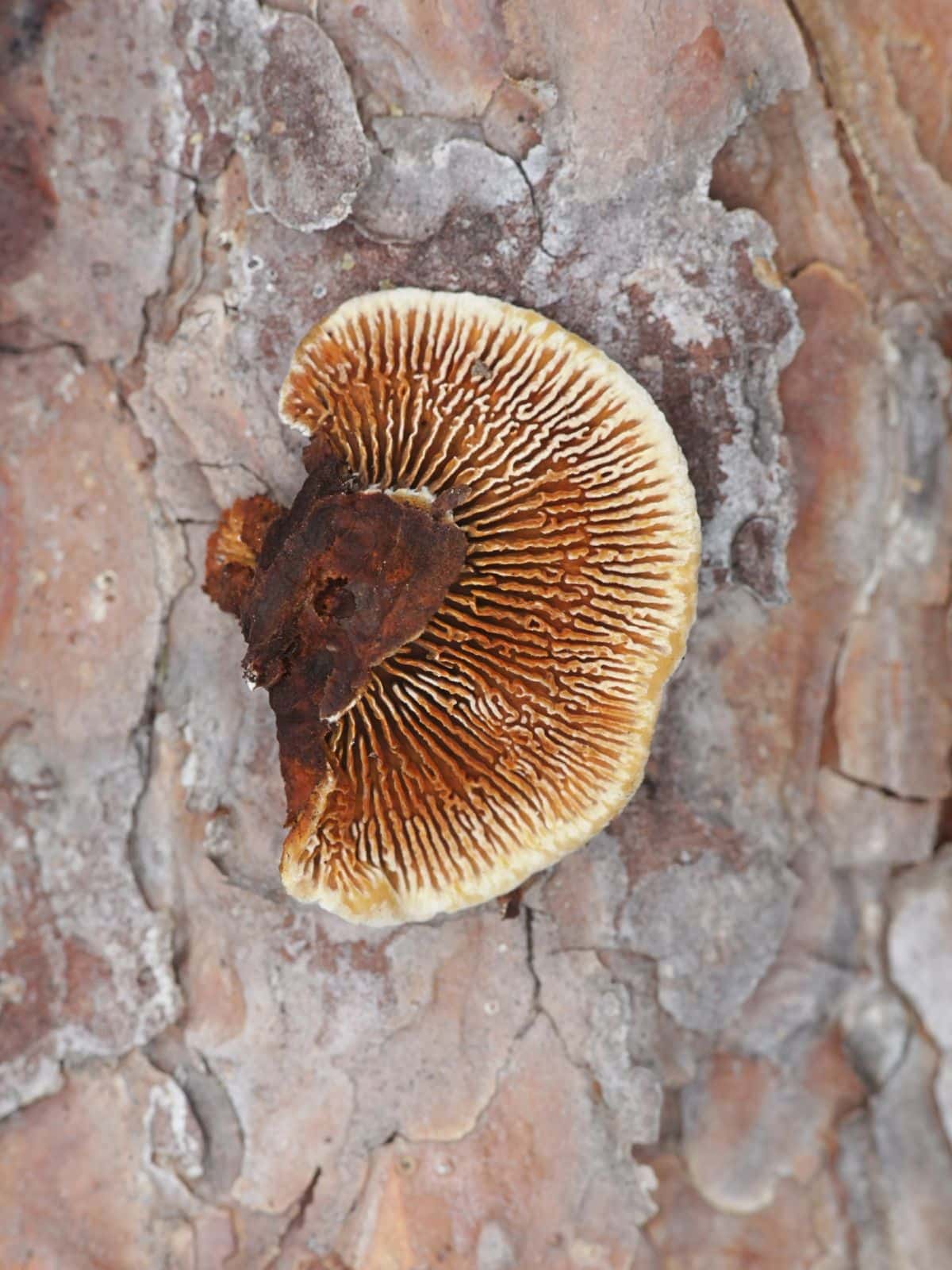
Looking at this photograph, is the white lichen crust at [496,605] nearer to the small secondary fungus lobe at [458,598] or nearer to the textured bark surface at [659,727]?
the small secondary fungus lobe at [458,598]

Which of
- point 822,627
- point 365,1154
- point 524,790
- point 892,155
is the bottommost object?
point 365,1154

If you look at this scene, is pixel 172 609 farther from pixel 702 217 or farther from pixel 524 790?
pixel 702 217

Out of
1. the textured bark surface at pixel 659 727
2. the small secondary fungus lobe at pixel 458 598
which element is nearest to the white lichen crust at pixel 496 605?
the small secondary fungus lobe at pixel 458 598

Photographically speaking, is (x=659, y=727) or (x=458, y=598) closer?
→ (x=458, y=598)

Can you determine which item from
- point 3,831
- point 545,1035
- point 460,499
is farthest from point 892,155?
point 3,831

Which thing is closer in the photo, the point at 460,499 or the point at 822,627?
the point at 460,499

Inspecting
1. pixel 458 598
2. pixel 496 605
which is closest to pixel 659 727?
pixel 496 605

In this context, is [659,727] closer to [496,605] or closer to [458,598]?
[496,605]
